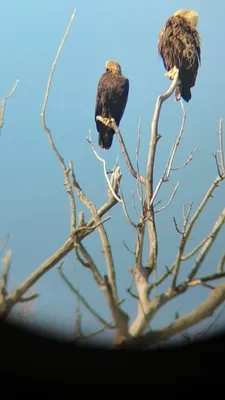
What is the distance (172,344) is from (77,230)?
16.9 inches

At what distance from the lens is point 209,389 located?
2.64 ft

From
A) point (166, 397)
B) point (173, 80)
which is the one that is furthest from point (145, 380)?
point (173, 80)

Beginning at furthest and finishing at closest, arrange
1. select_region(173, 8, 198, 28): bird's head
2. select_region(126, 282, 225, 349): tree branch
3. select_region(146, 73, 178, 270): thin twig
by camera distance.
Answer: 1. select_region(173, 8, 198, 28): bird's head
2. select_region(146, 73, 178, 270): thin twig
3. select_region(126, 282, 225, 349): tree branch

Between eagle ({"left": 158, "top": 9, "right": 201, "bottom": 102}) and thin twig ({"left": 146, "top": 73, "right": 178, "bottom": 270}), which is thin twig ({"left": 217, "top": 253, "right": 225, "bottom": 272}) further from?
eagle ({"left": 158, "top": 9, "right": 201, "bottom": 102})

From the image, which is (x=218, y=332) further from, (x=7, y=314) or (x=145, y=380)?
(x=7, y=314)

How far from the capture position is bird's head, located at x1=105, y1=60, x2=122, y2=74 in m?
1.51

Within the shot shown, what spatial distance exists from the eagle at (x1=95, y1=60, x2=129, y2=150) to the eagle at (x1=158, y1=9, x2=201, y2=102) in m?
0.16

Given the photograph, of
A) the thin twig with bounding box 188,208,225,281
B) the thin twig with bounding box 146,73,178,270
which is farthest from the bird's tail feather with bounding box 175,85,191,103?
the thin twig with bounding box 188,208,225,281

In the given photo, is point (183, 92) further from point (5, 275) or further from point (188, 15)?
point (5, 275)

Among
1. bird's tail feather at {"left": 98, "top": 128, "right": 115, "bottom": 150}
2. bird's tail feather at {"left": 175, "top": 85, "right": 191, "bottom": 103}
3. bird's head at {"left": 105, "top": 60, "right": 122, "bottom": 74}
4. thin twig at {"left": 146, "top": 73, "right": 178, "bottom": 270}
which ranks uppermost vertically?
bird's head at {"left": 105, "top": 60, "right": 122, "bottom": 74}

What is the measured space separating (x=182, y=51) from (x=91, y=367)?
3.85ft

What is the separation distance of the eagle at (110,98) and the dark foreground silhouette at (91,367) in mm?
813

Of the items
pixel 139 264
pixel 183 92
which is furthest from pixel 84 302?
pixel 183 92

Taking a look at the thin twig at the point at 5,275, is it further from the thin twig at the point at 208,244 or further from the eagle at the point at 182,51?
the eagle at the point at 182,51
